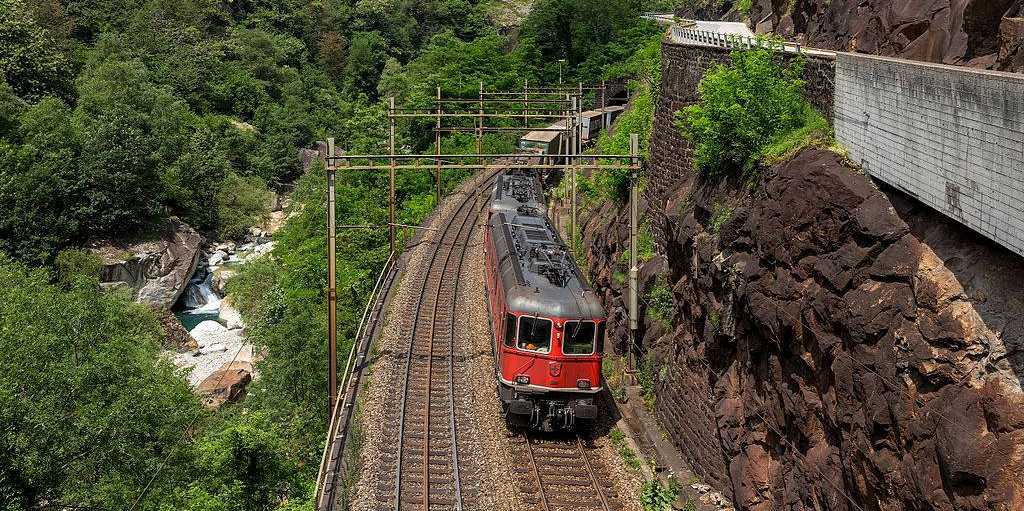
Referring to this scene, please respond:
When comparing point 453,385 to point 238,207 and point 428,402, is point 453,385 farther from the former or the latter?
point 238,207

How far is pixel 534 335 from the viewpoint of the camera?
16.3 meters

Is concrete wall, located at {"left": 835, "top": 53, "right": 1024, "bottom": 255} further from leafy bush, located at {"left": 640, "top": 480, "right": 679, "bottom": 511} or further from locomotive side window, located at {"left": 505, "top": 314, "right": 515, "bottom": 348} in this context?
locomotive side window, located at {"left": 505, "top": 314, "right": 515, "bottom": 348}

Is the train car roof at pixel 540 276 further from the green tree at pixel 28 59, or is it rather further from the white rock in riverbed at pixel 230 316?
the green tree at pixel 28 59

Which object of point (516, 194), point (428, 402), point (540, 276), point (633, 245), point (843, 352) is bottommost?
point (428, 402)

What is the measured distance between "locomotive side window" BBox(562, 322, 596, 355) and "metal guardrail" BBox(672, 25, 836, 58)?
20.0 feet

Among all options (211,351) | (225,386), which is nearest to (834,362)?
(225,386)

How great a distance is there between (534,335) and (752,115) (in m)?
5.87

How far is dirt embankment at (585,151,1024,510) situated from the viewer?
8.38m

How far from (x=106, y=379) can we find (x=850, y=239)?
18.4 m

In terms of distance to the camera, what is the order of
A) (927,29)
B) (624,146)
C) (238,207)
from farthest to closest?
(238,207), (624,146), (927,29)

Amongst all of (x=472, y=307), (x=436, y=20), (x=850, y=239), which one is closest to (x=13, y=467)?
(x=472, y=307)

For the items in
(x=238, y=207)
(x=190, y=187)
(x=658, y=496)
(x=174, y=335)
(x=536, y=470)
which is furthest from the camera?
(x=238, y=207)

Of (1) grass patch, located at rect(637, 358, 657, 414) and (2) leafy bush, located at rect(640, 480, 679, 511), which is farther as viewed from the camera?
(1) grass patch, located at rect(637, 358, 657, 414)

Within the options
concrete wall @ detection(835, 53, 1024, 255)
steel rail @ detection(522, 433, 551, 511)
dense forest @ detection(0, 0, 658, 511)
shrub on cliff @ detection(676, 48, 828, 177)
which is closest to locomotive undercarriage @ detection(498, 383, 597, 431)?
steel rail @ detection(522, 433, 551, 511)
